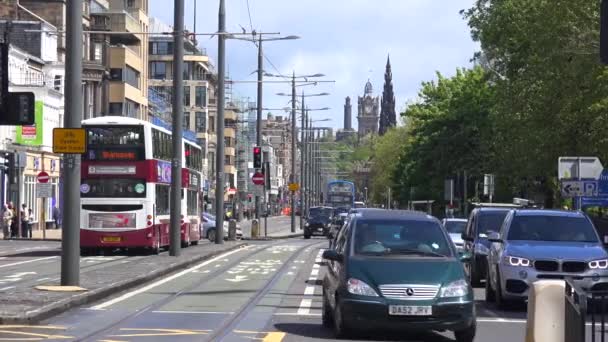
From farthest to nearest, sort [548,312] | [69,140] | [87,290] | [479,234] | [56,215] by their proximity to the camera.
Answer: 1. [56,215]
2. [479,234]
3. [87,290]
4. [69,140]
5. [548,312]

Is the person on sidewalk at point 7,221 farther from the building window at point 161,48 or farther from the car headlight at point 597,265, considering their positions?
the building window at point 161,48

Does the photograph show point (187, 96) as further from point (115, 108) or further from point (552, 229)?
point (552, 229)

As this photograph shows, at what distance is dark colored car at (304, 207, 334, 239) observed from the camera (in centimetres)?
7356

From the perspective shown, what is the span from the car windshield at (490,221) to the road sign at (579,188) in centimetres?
417

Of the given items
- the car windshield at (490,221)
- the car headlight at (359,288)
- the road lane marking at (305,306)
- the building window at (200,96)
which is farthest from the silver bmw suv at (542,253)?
the building window at (200,96)

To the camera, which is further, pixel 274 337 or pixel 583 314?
pixel 274 337

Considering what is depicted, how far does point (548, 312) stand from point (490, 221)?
56.5 feet

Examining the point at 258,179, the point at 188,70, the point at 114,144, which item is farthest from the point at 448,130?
the point at 188,70

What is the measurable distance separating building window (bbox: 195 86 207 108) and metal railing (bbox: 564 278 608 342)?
118266 mm

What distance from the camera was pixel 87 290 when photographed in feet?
69.4

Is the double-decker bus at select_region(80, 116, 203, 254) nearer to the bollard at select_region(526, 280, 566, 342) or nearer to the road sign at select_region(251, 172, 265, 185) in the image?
the road sign at select_region(251, 172, 265, 185)

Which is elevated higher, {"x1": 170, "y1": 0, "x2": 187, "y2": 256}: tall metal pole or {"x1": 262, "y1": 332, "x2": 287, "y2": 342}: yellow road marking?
{"x1": 170, "y1": 0, "x2": 187, "y2": 256}: tall metal pole

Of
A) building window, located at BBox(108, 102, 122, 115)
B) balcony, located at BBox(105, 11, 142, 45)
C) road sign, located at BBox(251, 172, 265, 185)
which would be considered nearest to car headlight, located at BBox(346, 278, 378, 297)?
road sign, located at BBox(251, 172, 265, 185)

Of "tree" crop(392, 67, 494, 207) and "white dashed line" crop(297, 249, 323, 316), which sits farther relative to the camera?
"tree" crop(392, 67, 494, 207)
